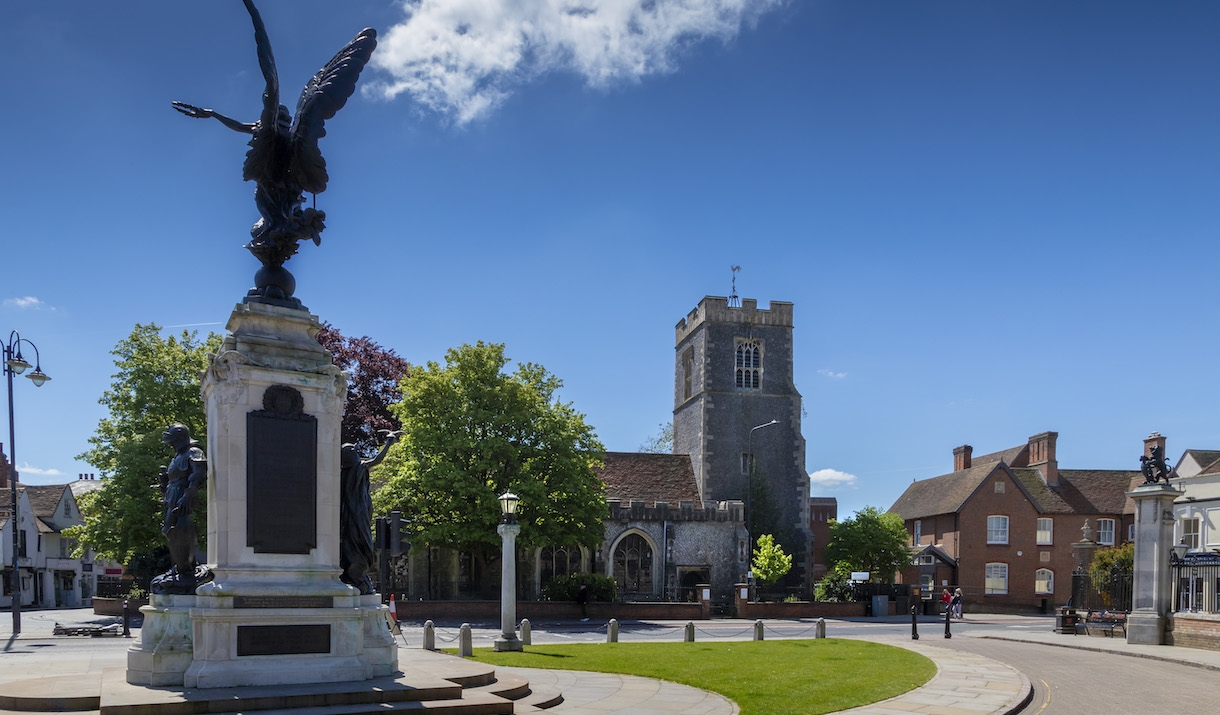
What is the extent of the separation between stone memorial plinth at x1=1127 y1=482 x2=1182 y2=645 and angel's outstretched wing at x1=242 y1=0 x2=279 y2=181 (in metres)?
23.9

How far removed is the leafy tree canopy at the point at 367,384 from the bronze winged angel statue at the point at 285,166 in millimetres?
31092

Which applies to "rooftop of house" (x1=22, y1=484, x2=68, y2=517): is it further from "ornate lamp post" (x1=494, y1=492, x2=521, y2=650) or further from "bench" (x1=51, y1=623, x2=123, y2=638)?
"ornate lamp post" (x1=494, y1=492, x2=521, y2=650)

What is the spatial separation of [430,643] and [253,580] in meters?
10.5

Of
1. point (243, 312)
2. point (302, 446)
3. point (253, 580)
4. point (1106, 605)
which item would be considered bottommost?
point (1106, 605)

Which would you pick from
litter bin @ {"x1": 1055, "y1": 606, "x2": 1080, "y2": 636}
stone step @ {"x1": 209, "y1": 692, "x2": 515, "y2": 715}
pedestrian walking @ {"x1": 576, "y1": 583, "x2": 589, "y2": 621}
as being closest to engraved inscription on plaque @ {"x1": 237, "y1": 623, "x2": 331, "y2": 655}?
stone step @ {"x1": 209, "y1": 692, "x2": 515, "y2": 715}

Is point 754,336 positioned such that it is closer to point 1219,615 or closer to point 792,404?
point 792,404

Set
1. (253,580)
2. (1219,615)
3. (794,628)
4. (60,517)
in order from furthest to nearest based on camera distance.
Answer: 1. (60,517)
2. (794,628)
3. (1219,615)
4. (253,580)

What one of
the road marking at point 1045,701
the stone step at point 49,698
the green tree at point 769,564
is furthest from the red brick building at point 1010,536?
the stone step at point 49,698

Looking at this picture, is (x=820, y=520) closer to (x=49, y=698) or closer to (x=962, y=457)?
(x=962, y=457)

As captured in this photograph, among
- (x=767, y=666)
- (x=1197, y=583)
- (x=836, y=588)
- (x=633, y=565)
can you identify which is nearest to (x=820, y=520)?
(x=836, y=588)

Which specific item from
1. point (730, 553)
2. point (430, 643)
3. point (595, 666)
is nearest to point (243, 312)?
point (595, 666)

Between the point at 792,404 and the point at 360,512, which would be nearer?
the point at 360,512

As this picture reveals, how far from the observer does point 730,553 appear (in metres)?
48.2

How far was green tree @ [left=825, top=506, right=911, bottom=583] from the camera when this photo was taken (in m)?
53.1
